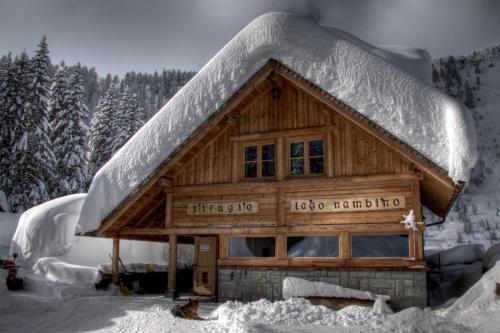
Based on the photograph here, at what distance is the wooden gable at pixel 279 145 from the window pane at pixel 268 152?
32cm

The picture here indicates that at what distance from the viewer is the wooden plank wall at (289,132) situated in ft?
41.4

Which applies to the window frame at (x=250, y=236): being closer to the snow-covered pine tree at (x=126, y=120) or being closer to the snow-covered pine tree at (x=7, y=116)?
the snow-covered pine tree at (x=7, y=116)

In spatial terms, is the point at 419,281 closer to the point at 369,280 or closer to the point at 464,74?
the point at 369,280

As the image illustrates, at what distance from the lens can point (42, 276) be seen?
20312 millimetres

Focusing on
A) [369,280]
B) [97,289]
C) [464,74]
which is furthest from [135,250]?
[464,74]

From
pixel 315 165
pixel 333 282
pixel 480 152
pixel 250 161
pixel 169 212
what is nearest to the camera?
pixel 333 282

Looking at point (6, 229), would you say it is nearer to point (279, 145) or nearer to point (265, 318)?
point (279, 145)

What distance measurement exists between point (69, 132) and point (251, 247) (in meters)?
29.4

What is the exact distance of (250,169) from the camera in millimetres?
14383

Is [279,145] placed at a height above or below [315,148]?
above

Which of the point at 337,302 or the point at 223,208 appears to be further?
the point at 223,208

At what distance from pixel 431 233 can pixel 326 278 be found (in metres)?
40.3

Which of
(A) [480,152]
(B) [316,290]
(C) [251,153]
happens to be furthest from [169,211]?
(A) [480,152]

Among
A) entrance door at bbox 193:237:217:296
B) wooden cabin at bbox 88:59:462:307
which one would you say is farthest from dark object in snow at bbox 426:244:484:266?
entrance door at bbox 193:237:217:296
